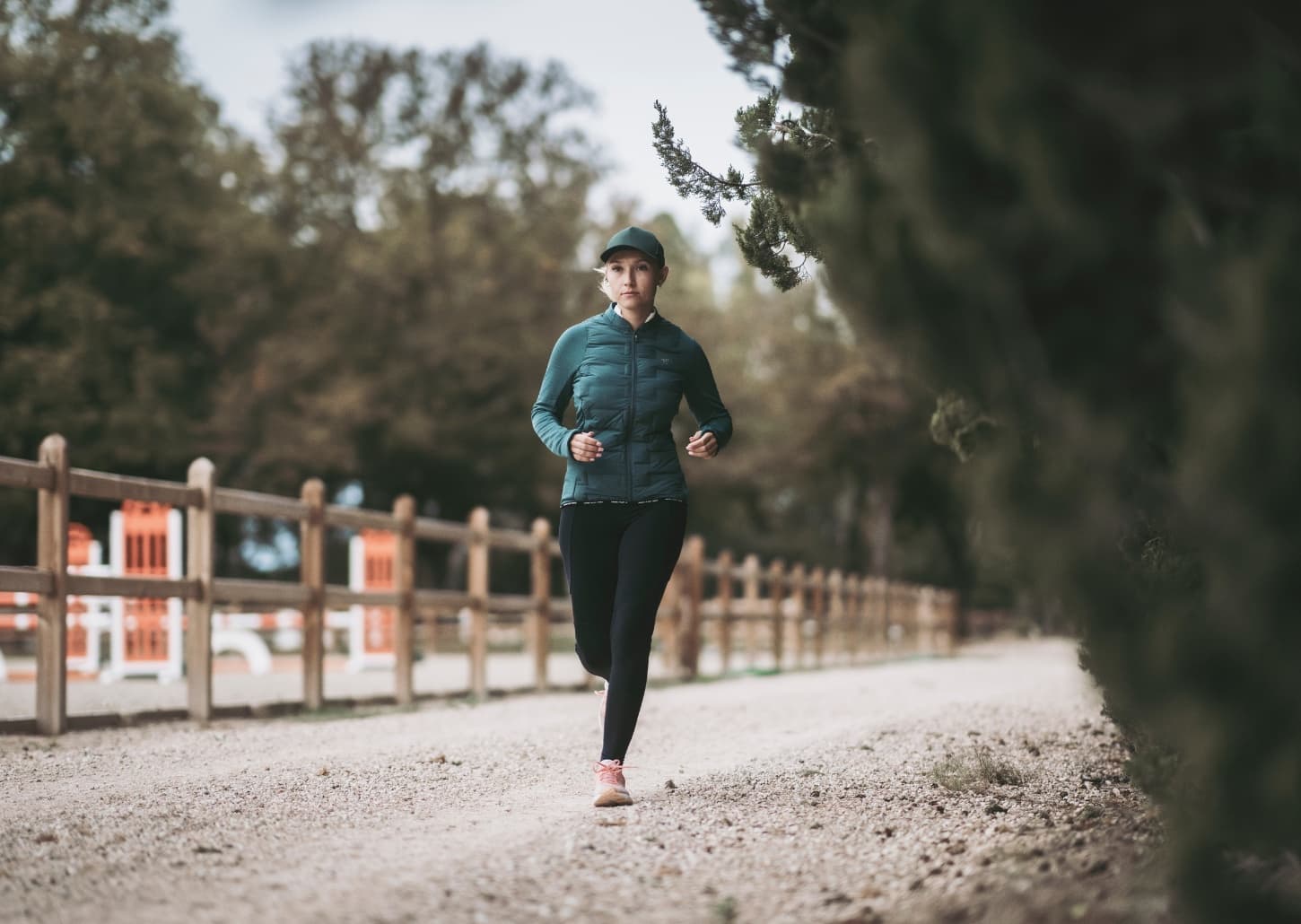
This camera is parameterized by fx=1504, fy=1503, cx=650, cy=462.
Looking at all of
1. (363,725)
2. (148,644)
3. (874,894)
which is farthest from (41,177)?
(874,894)

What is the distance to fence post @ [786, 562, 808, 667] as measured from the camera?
21364 millimetres

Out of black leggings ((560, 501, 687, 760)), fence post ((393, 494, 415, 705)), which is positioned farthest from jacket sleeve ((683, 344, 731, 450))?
fence post ((393, 494, 415, 705))

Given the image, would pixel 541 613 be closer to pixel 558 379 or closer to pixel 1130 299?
pixel 558 379

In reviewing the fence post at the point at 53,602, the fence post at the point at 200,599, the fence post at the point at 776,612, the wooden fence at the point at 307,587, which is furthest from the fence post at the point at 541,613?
the fence post at the point at 776,612

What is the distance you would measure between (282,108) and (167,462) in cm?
859

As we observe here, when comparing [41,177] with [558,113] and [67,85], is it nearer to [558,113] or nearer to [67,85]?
[67,85]

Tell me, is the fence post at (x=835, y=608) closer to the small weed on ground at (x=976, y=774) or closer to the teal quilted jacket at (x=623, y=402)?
the small weed on ground at (x=976, y=774)

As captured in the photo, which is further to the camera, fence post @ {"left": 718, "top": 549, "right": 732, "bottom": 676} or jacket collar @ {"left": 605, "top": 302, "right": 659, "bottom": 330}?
fence post @ {"left": 718, "top": 549, "right": 732, "bottom": 676}

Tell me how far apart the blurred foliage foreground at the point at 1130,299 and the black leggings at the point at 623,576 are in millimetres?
2032

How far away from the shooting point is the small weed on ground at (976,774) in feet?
18.8

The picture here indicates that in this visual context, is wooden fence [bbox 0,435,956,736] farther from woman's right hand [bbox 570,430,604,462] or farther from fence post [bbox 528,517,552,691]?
woman's right hand [bbox 570,430,604,462]

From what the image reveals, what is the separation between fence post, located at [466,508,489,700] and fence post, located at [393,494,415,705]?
32.0 inches

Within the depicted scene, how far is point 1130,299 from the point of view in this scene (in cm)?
281

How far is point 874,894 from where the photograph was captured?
380cm
